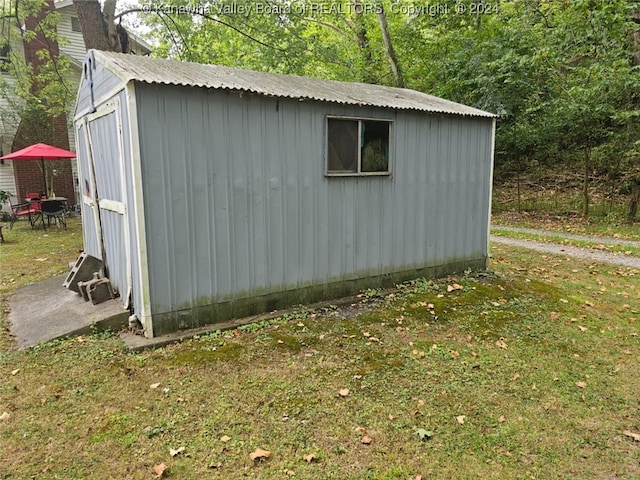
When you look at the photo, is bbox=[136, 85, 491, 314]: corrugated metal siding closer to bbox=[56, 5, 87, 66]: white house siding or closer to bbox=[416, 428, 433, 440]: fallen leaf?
bbox=[416, 428, 433, 440]: fallen leaf

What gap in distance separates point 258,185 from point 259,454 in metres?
3.02

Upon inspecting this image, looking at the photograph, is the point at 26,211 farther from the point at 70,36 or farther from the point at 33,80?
the point at 70,36

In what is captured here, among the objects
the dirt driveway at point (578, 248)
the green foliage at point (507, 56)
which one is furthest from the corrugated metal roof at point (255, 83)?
the green foliage at point (507, 56)

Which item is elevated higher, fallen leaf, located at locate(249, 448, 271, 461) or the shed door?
the shed door

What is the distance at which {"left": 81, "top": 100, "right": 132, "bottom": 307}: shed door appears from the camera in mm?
4754

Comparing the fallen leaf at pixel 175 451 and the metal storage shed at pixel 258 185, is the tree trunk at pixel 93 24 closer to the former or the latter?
the metal storage shed at pixel 258 185

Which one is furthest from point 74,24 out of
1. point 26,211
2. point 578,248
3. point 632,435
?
point 632,435

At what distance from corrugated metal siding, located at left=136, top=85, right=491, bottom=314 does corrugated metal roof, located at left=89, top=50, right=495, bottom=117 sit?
0.38 feet

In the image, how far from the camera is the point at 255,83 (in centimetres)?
520

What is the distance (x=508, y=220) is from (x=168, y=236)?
12.1 meters

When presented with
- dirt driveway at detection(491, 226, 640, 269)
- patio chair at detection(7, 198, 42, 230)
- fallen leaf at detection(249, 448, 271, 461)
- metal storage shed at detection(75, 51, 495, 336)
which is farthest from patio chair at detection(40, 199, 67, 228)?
dirt driveway at detection(491, 226, 640, 269)

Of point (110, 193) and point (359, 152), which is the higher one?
point (359, 152)

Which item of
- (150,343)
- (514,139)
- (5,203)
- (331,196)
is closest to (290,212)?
(331,196)

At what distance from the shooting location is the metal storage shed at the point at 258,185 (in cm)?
441
